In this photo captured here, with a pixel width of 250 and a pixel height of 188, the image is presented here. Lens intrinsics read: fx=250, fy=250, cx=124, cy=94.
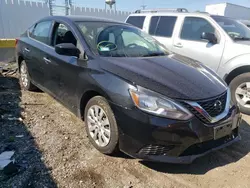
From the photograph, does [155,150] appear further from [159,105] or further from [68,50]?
[68,50]

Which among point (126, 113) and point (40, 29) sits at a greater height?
point (40, 29)

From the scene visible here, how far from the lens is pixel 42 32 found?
14.6ft

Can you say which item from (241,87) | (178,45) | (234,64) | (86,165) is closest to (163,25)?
(178,45)

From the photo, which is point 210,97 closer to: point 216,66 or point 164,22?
point 216,66

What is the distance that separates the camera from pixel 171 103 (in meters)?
2.50

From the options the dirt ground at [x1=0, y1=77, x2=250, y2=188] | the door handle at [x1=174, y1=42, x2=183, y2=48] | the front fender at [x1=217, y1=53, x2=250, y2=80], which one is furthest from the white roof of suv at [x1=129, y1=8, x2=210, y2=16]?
the dirt ground at [x1=0, y1=77, x2=250, y2=188]

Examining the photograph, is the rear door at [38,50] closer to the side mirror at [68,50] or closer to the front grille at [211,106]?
the side mirror at [68,50]

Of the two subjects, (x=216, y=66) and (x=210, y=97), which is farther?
→ (x=216, y=66)

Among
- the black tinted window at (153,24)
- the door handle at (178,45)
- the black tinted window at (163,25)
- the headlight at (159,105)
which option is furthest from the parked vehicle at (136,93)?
the black tinted window at (153,24)

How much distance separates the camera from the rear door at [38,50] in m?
4.17

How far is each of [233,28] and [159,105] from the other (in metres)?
3.78

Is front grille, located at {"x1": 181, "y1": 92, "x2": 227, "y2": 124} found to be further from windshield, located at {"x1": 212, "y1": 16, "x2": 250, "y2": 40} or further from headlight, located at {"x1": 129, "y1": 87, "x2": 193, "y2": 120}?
windshield, located at {"x1": 212, "y1": 16, "x2": 250, "y2": 40}

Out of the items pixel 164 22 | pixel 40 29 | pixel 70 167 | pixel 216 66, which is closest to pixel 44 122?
pixel 70 167

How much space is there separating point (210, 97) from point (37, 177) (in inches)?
79.3
